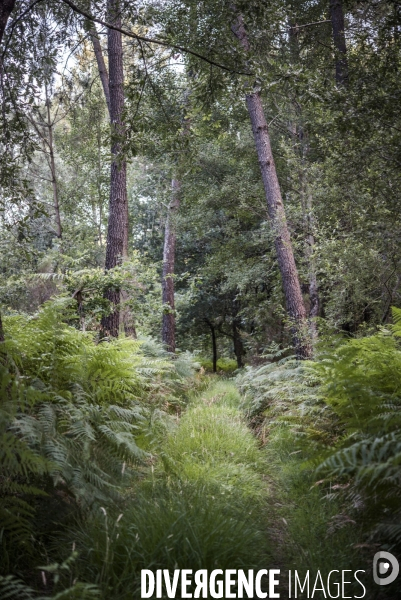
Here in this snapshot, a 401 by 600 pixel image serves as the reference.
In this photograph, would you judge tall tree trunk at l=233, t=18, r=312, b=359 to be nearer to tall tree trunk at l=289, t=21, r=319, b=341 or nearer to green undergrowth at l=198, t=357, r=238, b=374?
tall tree trunk at l=289, t=21, r=319, b=341

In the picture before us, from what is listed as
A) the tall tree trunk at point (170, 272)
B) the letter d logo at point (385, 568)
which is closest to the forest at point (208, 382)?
the letter d logo at point (385, 568)

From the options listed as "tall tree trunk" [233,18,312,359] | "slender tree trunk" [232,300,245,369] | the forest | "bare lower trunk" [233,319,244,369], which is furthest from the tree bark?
"bare lower trunk" [233,319,244,369]

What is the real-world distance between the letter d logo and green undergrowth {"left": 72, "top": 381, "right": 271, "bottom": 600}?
0.60m

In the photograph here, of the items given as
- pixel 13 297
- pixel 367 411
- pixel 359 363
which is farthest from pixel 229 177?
pixel 367 411

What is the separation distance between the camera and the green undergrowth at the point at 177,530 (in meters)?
2.29

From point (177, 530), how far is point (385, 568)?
114 centimetres

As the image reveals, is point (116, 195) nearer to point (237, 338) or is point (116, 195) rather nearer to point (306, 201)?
point (306, 201)

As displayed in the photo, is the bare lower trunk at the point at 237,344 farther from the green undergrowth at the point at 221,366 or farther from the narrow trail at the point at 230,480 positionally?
the narrow trail at the point at 230,480

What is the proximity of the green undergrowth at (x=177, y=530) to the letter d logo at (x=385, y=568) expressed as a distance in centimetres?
60

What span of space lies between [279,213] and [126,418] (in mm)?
6604

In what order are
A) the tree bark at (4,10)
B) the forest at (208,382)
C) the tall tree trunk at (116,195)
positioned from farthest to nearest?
the tall tree trunk at (116,195)
the tree bark at (4,10)
the forest at (208,382)

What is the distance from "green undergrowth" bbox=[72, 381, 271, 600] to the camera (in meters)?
2.29

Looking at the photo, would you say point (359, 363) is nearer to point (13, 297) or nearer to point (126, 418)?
point (126, 418)

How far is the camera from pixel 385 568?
7.78 ft
